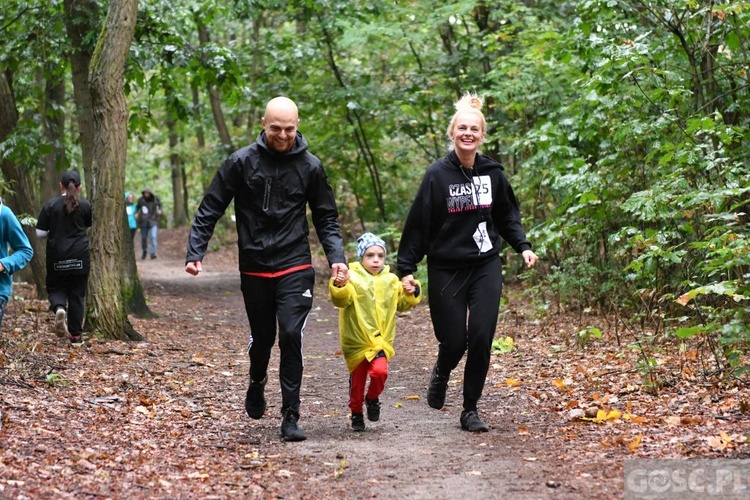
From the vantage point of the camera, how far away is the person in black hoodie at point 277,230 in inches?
238

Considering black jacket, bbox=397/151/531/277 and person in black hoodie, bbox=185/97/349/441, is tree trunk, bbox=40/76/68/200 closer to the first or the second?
person in black hoodie, bbox=185/97/349/441

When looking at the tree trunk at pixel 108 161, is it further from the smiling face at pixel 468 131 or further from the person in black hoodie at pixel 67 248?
the smiling face at pixel 468 131

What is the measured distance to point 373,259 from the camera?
249 inches

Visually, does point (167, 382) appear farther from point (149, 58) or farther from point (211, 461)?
point (149, 58)

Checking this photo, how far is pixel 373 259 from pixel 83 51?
890 centimetres

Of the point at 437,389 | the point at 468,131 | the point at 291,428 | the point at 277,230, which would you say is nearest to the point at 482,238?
the point at 468,131

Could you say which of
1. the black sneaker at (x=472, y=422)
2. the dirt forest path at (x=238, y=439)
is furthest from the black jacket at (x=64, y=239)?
the black sneaker at (x=472, y=422)

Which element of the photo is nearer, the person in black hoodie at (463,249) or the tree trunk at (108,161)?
the person in black hoodie at (463,249)

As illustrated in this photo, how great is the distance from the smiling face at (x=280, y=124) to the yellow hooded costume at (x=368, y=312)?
41.5 inches

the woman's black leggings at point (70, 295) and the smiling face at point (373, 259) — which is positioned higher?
the smiling face at point (373, 259)

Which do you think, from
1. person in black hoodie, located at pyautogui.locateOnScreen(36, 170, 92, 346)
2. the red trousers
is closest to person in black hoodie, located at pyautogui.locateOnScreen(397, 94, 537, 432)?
the red trousers

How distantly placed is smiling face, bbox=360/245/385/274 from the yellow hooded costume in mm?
39

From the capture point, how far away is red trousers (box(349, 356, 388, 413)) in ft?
20.4


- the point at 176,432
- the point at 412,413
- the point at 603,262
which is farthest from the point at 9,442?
the point at 603,262
